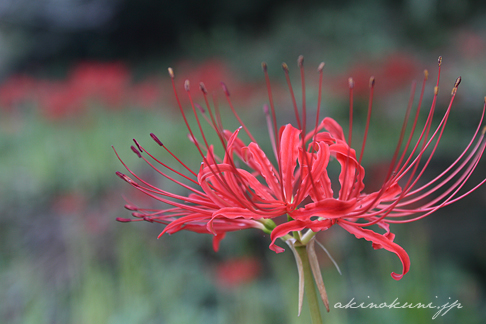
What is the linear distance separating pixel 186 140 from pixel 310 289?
219cm

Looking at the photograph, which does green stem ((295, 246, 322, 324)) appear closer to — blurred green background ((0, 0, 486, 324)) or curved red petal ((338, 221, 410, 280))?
curved red petal ((338, 221, 410, 280))

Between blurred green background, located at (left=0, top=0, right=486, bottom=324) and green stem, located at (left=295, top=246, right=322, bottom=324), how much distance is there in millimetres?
1003

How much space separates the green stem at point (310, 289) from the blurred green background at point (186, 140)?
1003mm

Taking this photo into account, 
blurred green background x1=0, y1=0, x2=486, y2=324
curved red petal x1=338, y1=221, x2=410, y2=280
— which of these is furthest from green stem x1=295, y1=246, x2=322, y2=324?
blurred green background x1=0, y1=0, x2=486, y2=324

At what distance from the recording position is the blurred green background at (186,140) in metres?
1.67

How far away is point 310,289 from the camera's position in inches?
17.6

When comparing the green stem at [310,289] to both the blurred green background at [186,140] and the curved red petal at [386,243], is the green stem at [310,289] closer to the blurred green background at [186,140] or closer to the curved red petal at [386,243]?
the curved red petal at [386,243]

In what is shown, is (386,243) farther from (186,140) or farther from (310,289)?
(186,140)

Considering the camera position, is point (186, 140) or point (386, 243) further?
point (186, 140)

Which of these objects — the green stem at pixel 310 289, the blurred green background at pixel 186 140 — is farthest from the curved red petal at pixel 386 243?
the blurred green background at pixel 186 140

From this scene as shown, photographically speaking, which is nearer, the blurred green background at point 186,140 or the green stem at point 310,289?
the green stem at point 310,289

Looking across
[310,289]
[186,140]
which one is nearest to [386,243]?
[310,289]

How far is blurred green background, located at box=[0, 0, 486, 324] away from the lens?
1675 millimetres

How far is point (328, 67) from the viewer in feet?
8.17
